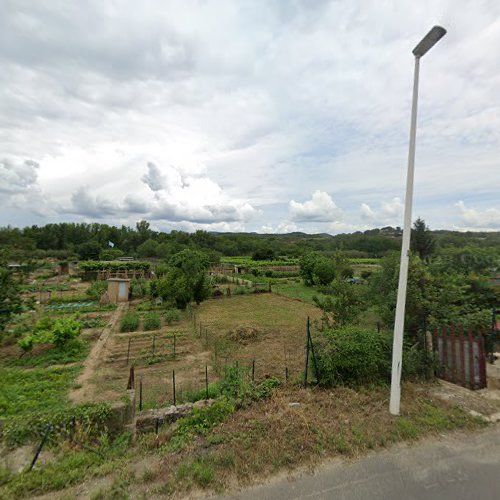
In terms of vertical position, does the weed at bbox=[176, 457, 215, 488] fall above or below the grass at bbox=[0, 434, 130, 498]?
above

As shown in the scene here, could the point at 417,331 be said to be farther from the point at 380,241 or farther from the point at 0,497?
the point at 380,241

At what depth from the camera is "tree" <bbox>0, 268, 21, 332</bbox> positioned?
860 centimetres

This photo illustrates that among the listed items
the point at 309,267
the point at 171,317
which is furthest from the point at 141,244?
the point at 171,317

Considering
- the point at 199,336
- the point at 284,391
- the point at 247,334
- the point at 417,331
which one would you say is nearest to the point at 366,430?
the point at 284,391

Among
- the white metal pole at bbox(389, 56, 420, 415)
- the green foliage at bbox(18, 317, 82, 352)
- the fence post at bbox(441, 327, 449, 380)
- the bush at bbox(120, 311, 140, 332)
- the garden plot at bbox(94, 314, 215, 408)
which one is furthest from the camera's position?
the bush at bbox(120, 311, 140, 332)

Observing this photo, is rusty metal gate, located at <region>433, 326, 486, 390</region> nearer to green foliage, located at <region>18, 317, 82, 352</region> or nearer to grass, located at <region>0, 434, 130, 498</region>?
grass, located at <region>0, 434, 130, 498</region>

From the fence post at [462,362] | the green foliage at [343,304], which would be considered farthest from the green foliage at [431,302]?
the green foliage at [343,304]

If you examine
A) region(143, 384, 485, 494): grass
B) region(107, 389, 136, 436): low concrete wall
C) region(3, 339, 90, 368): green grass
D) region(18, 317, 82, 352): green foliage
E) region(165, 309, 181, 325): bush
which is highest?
region(143, 384, 485, 494): grass

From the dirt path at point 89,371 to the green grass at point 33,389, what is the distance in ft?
0.69

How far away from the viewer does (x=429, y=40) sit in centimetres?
387

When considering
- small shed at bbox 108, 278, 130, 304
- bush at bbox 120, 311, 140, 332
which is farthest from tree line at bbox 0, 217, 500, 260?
bush at bbox 120, 311, 140, 332

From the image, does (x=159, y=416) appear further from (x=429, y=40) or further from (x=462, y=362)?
(x=429, y=40)

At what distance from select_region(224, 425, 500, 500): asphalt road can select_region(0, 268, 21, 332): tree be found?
9493mm

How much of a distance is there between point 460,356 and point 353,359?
7.87 feet
